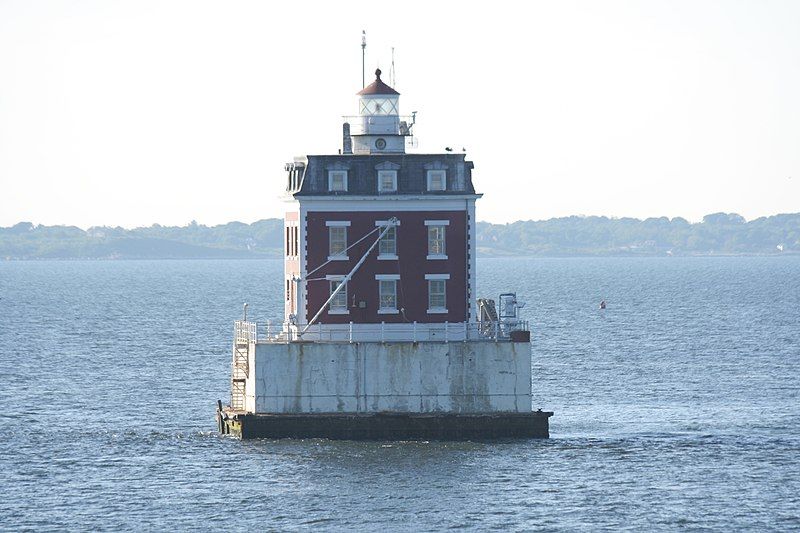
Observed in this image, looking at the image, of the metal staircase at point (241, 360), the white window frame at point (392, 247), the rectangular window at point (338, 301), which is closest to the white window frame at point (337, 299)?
the rectangular window at point (338, 301)

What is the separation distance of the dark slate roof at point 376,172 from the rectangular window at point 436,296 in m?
3.55

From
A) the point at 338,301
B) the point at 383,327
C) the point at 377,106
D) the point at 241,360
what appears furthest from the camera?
the point at 377,106

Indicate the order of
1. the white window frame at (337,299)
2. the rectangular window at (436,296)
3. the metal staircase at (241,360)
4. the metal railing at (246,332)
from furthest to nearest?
the rectangular window at (436,296) → the white window frame at (337,299) → the metal staircase at (241,360) → the metal railing at (246,332)

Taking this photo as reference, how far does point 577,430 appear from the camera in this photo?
67375 millimetres

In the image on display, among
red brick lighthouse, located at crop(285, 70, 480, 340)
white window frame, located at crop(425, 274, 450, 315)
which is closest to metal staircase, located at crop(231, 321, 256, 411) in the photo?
red brick lighthouse, located at crop(285, 70, 480, 340)

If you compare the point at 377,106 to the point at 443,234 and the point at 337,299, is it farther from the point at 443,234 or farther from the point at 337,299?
the point at 337,299

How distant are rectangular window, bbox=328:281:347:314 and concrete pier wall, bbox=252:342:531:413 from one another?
2437 mm

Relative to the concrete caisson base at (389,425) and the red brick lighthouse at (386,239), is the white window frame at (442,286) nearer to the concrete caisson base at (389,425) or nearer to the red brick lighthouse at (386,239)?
the red brick lighthouse at (386,239)

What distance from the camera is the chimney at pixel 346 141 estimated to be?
223 ft

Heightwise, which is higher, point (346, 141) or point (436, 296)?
point (346, 141)

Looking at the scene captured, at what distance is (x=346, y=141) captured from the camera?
223ft

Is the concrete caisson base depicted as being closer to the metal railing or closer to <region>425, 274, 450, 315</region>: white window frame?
the metal railing

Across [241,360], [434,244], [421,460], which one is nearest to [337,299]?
[434,244]

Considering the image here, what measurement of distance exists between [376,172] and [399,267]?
383 centimetres
